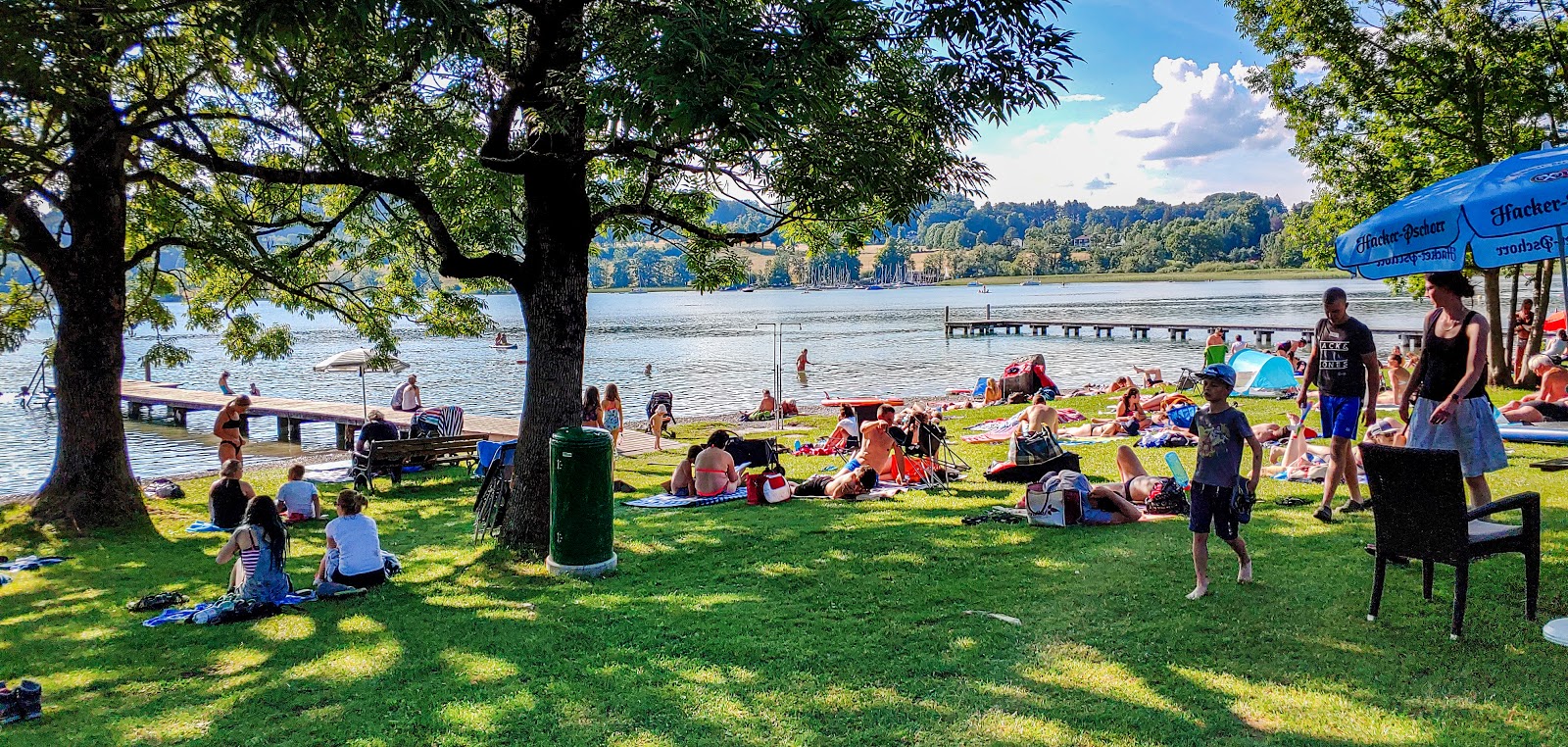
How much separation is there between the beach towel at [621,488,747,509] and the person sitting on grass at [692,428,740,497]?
0.11m

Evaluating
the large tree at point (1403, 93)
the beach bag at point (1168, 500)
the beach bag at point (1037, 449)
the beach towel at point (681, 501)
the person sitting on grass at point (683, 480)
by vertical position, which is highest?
the large tree at point (1403, 93)

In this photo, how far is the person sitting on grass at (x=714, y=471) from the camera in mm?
12031

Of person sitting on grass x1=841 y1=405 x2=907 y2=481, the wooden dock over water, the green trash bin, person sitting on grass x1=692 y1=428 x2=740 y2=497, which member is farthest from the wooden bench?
the green trash bin

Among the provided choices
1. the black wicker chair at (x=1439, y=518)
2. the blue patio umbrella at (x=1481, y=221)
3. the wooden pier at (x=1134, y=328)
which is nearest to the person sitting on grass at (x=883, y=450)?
the blue patio umbrella at (x=1481, y=221)

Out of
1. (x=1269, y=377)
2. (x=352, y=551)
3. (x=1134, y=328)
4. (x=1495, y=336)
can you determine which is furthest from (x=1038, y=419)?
(x=1134, y=328)

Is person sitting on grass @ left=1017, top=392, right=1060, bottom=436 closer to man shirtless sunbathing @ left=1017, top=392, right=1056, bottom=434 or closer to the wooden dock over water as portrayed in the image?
man shirtless sunbathing @ left=1017, top=392, right=1056, bottom=434

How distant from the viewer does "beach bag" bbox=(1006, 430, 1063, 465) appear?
11.2m

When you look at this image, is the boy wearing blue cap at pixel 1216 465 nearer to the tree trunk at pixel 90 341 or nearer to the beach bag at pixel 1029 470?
the beach bag at pixel 1029 470

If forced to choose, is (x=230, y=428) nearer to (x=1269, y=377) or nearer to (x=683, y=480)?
(x=683, y=480)

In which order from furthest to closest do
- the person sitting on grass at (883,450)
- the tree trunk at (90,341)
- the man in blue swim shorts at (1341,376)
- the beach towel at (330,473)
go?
the beach towel at (330,473), the person sitting on grass at (883,450), the tree trunk at (90,341), the man in blue swim shorts at (1341,376)

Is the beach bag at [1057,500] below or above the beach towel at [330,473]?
above

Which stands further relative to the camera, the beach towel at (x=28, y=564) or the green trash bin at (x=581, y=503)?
the beach towel at (x=28, y=564)

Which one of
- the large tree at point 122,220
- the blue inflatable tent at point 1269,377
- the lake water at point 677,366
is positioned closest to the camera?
the large tree at point 122,220

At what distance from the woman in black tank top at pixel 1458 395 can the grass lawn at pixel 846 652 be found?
2.53 feet
